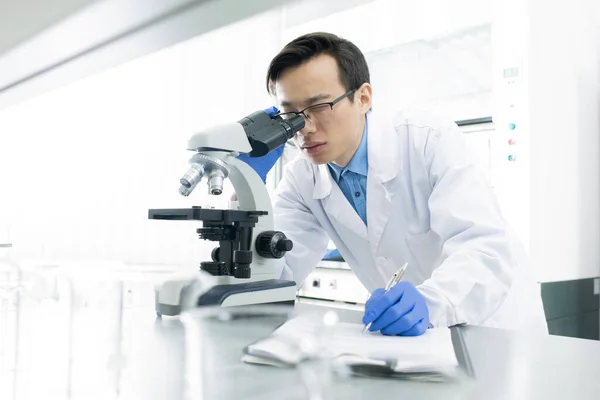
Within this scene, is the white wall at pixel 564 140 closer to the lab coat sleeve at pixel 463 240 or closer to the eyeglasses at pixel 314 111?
the lab coat sleeve at pixel 463 240

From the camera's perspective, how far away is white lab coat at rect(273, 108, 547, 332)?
1.07 metres

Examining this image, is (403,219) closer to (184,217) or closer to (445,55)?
(184,217)

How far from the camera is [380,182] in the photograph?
4.47 feet

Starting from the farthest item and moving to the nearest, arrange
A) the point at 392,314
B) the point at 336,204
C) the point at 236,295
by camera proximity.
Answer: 1. the point at 336,204
2. the point at 236,295
3. the point at 392,314

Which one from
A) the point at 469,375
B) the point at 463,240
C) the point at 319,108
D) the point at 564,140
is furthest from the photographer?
the point at 564,140

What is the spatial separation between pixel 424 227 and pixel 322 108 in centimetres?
43

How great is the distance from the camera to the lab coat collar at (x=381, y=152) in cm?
136

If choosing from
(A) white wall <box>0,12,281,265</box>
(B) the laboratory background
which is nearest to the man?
(B) the laboratory background

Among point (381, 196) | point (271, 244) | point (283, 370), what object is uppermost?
point (381, 196)

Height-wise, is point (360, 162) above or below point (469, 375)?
above

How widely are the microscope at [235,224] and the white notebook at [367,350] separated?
24 cm

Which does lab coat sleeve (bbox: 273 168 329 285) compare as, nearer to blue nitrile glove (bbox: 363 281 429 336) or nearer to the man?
the man

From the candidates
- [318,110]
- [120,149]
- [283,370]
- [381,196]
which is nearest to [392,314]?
[283,370]

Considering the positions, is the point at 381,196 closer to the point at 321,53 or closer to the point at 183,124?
the point at 321,53
